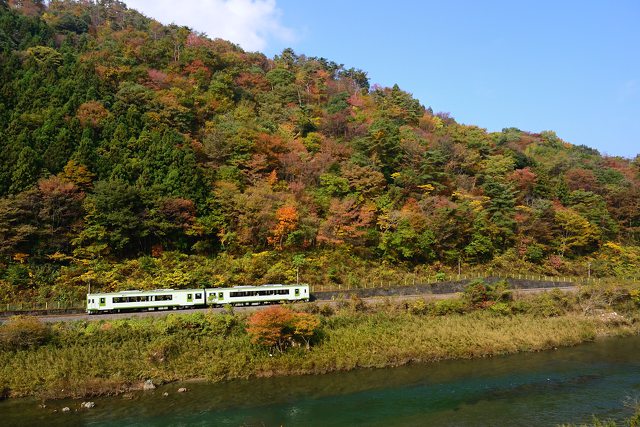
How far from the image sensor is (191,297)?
28.4 m

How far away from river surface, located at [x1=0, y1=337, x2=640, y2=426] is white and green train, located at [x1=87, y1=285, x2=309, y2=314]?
721 centimetres

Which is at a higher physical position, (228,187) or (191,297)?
(228,187)

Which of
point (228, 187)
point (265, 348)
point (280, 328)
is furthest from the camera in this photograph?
point (228, 187)

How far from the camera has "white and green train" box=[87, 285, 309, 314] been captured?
26.9 meters

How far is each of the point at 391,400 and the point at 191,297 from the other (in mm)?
14176

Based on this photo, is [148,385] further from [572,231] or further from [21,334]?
[572,231]

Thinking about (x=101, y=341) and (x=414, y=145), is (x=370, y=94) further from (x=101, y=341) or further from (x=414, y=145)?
(x=101, y=341)

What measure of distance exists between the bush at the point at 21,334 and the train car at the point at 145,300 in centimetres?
398

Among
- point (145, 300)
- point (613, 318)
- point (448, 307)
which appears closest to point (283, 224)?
point (145, 300)

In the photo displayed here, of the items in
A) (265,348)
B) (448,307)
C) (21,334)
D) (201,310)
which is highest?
(201,310)

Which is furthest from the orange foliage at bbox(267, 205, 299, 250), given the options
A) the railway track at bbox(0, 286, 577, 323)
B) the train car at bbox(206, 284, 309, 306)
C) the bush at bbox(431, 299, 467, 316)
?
the bush at bbox(431, 299, 467, 316)

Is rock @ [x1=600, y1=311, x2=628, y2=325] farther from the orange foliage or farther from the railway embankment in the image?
the orange foliage

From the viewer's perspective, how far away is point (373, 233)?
38.2 m

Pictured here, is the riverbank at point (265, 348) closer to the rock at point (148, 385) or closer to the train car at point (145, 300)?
the rock at point (148, 385)
